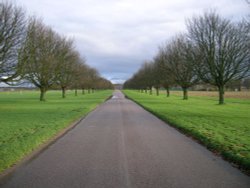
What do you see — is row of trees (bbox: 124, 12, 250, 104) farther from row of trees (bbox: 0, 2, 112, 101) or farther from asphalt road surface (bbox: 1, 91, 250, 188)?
asphalt road surface (bbox: 1, 91, 250, 188)

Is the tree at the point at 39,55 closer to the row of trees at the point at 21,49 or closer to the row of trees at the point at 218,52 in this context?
the row of trees at the point at 21,49

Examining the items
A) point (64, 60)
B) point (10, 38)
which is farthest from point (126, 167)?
point (64, 60)

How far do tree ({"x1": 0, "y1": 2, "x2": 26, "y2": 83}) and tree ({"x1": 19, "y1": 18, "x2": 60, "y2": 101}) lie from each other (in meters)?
0.83

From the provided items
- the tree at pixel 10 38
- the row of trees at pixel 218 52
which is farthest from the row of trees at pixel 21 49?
the row of trees at pixel 218 52

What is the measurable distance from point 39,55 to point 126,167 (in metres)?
37.2

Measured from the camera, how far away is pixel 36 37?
37.7 metres

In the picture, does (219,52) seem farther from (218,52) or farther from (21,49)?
(21,49)

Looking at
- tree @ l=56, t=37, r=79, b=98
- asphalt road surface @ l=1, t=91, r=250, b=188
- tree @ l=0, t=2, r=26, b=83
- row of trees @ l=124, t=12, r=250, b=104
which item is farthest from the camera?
tree @ l=56, t=37, r=79, b=98

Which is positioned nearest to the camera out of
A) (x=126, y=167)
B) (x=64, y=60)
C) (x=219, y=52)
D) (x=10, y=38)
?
(x=126, y=167)

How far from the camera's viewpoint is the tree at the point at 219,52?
126 feet

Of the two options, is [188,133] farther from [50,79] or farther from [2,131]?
[50,79]

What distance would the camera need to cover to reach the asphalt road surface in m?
6.45

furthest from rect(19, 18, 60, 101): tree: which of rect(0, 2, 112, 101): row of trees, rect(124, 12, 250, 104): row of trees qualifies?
rect(124, 12, 250, 104): row of trees

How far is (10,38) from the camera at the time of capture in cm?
3141
